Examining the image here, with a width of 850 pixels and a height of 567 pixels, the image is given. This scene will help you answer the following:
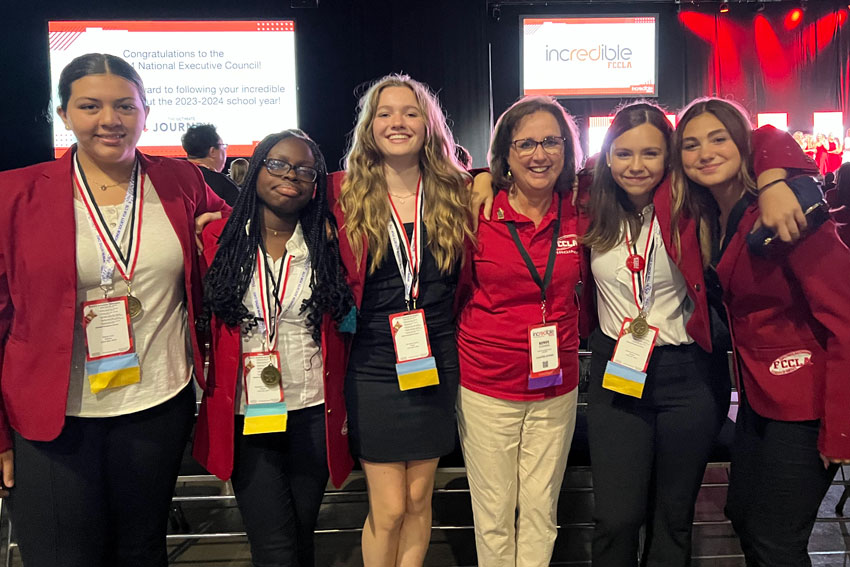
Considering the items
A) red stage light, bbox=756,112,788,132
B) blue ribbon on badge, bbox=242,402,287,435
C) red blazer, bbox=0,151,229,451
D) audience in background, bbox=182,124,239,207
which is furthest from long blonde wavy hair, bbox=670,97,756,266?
red stage light, bbox=756,112,788,132

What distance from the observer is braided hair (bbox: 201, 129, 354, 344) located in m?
1.61

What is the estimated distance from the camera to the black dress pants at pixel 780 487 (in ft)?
5.22

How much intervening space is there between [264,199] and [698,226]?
4.41 feet

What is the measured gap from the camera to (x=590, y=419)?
1873mm

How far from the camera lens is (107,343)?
151 centimetres

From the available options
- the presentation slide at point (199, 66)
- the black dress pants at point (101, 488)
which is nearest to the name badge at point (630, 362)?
the black dress pants at point (101, 488)

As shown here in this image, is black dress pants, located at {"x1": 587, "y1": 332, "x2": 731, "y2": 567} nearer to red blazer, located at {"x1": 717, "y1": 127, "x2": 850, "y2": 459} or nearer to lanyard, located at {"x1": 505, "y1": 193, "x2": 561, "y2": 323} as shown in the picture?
red blazer, located at {"x1": 717, "y1": 127, "x2": 850, "y2": 459}

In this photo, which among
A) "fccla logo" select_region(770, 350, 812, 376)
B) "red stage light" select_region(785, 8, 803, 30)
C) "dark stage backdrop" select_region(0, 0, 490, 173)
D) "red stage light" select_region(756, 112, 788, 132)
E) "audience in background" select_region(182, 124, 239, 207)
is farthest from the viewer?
"red stage light" select_region(756, 112, 788, 132)

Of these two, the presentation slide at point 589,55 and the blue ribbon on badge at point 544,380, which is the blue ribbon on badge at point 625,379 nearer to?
the blue ribbon on badge at point 544,380

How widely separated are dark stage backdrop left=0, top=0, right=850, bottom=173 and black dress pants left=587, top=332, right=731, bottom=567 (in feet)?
16.5

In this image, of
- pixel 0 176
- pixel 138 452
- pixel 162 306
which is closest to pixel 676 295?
pixel 162 306

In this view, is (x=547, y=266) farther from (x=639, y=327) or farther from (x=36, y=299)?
(x=36, y=299)

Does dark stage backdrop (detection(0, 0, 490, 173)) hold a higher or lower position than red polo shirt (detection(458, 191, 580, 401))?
higher

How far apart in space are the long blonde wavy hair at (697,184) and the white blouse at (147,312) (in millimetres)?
1512
